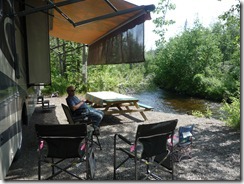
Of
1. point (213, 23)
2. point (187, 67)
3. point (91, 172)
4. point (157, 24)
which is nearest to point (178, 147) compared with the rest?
point (91, 172)

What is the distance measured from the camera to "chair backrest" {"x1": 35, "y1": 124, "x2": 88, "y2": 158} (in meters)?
2.87

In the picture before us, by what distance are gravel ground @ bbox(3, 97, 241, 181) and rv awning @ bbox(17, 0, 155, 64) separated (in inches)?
65.8

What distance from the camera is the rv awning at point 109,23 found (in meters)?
4.33

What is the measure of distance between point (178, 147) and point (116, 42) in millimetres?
3134

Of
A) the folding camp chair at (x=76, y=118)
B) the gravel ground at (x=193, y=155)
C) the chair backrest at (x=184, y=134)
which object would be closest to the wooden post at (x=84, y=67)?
the gravel ground at (x=193, y=155)

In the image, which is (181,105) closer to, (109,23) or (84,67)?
(84,67)

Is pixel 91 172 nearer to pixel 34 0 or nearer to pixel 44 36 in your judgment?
pixel 44 36

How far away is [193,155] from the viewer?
14.1 ft

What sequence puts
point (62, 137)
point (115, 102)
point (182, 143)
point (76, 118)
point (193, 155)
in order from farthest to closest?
point (115, 102)
point (76, 118)
point (193, 155)
point (182, 143)
point (62, 137)

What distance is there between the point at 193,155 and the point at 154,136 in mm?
1633

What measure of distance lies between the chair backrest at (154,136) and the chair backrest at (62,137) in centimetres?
64

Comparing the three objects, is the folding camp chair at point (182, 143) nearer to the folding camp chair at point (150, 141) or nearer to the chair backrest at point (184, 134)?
the chair backrest at point (184, 134)

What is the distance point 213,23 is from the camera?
3141 centimetres

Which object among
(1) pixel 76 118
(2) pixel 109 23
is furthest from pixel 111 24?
(1) pixel 76 118
